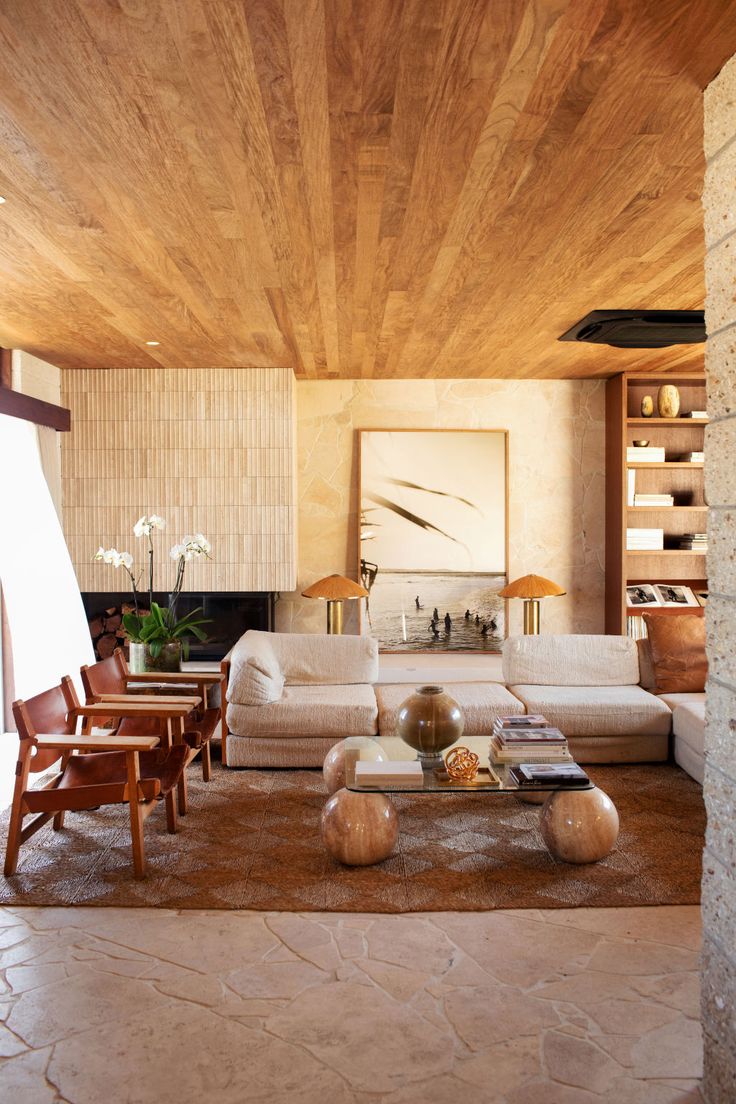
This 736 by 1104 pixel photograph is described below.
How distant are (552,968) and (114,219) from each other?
289 centimetres

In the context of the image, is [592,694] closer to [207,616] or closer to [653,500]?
[653,500]

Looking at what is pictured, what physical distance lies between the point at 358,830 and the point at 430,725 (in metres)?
0.54

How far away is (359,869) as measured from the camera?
3.05 m

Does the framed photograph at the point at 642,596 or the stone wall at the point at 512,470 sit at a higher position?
the stone wall at the point at 512,470

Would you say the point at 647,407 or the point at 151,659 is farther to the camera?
the point at 647,407

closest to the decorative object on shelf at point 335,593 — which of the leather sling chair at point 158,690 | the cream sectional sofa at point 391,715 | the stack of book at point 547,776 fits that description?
the cream sectional sofa at point 391,715

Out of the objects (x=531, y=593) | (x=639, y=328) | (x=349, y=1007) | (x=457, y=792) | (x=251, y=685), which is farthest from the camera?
(x=531, y=593)

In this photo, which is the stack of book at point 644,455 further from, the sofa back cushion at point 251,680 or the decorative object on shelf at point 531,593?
the sofa back cushion at point 251,680

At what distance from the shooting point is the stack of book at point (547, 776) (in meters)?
3.04

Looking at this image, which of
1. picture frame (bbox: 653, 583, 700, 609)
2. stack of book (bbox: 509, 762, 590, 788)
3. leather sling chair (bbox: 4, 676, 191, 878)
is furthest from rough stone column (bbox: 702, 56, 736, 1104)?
picture frame (bbox: 653, 583, 700, 609)

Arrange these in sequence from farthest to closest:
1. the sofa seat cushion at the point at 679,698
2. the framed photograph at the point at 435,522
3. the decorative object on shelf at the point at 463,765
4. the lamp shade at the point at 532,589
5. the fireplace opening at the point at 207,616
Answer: the framed photograph at the point at 435,522, the fireplace opening at the point at 207,616, the lamp shade at the point at 532,589, the sofa seat cushion at the point at 679,698, the decorative object on shelf at the point at 463,765

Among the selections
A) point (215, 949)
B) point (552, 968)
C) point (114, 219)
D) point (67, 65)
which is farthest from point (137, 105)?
point (552, 968)

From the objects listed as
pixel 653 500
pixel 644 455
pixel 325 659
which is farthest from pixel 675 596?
pixel 325 659

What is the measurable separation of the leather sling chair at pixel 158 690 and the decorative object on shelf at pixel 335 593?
55.9 inches
